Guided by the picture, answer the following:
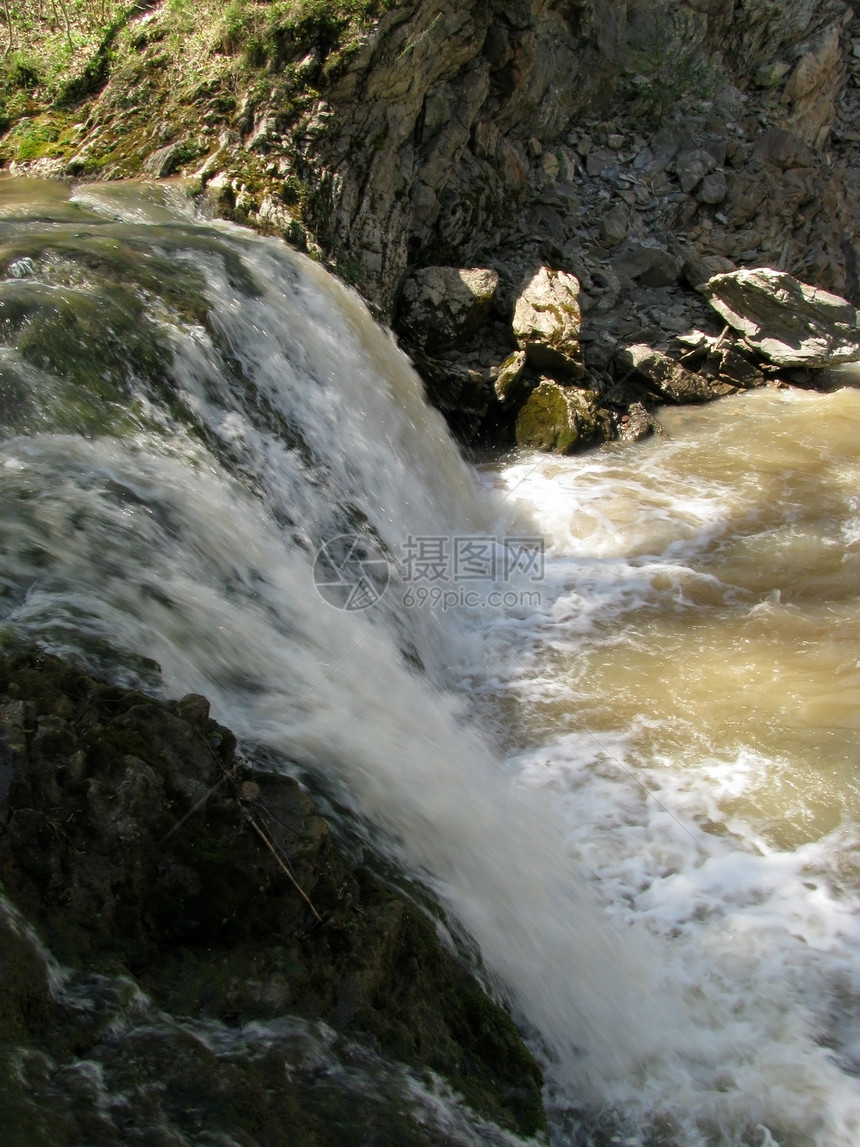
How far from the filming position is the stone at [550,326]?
854 cm

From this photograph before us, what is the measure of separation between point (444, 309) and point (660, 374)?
2378 mm

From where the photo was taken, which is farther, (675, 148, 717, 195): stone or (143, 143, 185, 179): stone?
(675, 148, 717, 195): stone

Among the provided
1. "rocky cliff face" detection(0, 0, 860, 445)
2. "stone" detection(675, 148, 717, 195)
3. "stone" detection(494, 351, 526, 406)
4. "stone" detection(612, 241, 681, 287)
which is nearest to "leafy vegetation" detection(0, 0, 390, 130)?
"rocky cliff face" detection(0, 0, 860, 445)

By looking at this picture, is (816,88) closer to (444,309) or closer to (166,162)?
(444,309)

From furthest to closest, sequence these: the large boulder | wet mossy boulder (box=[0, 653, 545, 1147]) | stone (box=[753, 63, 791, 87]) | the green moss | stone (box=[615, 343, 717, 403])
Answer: stone (box=[753, 63, 791, 87]) → the large boulder → stone (box=[615, 343, 717, 403]) → the green moss → wet mossy boulder (box=[0, 653, 545, 1147])

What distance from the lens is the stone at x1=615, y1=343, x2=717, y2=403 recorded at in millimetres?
9266

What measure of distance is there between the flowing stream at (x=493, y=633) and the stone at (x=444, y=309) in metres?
1.22

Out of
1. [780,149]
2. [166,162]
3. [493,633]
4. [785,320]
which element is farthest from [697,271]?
[493,633]

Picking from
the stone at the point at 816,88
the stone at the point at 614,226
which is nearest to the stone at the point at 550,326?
the stone at the point at 614,226

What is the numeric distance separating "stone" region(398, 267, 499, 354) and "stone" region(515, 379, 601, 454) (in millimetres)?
954

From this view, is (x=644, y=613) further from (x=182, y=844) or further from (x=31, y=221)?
(x=31, y=221)

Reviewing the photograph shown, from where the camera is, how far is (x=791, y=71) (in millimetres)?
13273

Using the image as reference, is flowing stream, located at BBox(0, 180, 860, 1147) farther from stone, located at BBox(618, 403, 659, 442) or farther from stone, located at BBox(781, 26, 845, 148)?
stone, located at BBox(781, 26, 845, 148)

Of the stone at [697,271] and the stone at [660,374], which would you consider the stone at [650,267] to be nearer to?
the stone at [697,271]
